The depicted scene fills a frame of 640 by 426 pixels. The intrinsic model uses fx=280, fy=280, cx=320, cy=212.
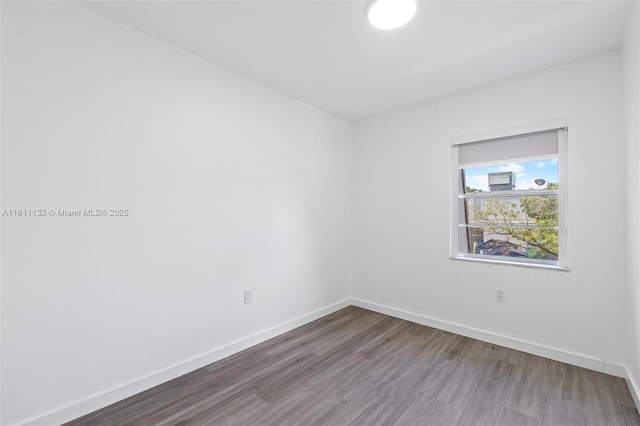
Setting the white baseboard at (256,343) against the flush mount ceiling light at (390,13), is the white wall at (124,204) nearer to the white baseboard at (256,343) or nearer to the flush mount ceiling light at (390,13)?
the white baseboard at (256,343)

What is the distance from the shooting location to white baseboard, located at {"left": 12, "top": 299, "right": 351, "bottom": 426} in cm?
161

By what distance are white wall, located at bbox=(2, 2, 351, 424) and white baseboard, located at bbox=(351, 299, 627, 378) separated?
140 cm

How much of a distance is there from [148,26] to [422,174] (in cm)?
278

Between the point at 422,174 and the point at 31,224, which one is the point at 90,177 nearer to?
the point at 31,224

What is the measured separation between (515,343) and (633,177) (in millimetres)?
1615

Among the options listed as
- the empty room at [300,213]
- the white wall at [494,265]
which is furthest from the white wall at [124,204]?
the white wall at [494,265]

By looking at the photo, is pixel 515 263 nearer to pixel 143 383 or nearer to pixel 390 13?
pixel 390 13

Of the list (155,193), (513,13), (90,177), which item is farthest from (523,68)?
(90,177)

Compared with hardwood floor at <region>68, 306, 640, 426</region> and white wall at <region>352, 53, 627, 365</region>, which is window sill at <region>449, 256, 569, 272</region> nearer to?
white wall at <region>352, 53, 627, 365</region>

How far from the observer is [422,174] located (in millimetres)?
3168

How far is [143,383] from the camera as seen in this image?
6.38 feet

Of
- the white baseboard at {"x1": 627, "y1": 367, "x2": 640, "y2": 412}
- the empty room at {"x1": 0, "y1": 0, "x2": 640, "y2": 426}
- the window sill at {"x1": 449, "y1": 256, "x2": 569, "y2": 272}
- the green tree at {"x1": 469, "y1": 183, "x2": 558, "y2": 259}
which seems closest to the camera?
the empty room at {"x1": 0, "y1": 0, "x2": 640, "y2": 426}
